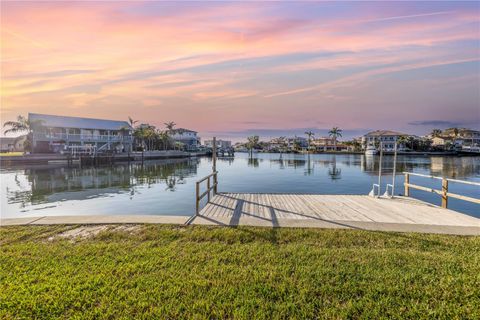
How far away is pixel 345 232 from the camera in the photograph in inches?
240

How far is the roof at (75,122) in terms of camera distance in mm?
48781

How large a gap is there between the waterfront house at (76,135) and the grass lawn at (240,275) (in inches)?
2062

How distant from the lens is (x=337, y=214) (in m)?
8.06

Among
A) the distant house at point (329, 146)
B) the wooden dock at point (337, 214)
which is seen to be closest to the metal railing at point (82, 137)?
the wooden dock at point (337, 214)

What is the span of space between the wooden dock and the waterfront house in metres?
50.8

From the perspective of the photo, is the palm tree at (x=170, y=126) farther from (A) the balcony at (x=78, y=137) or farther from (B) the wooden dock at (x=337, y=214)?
(B) the wooden dock at (x=337, y=214)

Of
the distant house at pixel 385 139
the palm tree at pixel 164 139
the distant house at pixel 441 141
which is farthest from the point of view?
the distant house at pixel 441 141

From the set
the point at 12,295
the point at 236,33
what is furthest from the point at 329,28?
the point at 12,295

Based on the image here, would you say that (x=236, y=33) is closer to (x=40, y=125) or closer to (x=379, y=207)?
(x=379, y=207)

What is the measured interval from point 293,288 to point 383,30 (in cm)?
1312

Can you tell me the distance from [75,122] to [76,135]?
3634 millimetres

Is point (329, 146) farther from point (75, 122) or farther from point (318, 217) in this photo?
point (318, 217)

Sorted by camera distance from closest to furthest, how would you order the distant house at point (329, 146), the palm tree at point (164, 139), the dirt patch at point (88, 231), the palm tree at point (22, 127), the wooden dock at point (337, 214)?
the dirt patch at point (88, 231), the wooden dock at point (337, 214), the palm tree at point (22, 127), the palm tree at point (164, 139), the distant house at point (329, 146)

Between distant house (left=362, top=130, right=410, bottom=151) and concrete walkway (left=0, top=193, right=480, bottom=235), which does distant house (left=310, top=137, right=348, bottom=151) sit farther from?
concrete walkway (left=0, top=193, right=480, bottom=235)
